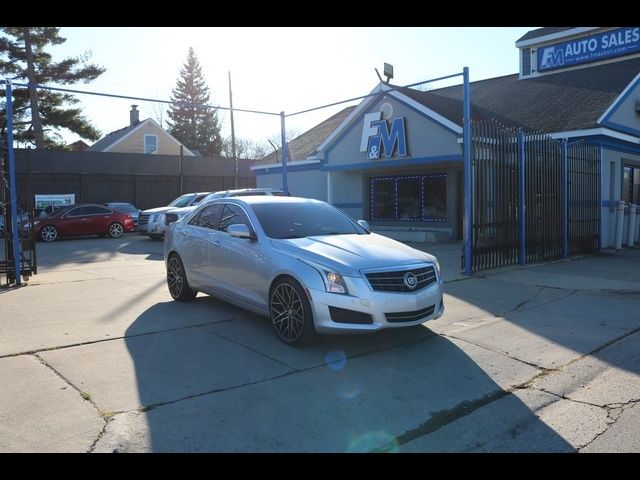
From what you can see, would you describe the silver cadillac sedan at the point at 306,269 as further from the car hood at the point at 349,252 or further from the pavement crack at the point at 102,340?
the pavement crack at the point at 102,340

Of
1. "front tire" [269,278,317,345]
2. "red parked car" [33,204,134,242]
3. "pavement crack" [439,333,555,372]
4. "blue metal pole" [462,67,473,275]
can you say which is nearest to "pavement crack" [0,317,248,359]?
"front tire" [269,278,317,345]

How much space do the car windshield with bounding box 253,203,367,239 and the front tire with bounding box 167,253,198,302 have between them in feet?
5.91

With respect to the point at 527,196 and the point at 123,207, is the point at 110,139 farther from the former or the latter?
the point at 527,196

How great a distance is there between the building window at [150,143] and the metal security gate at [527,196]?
3700cm

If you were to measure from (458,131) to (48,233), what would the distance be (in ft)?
48.9

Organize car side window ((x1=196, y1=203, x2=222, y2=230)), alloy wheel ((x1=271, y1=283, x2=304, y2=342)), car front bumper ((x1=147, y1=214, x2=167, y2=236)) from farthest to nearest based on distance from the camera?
car front bumper ((x1=147, y1=214, x2=167, y2=236)) → car side window ((x1=196, y1=203, x2=222, y2=230)) → alloy wheel ((x1=271, y1=283, x2=304, y2=342))

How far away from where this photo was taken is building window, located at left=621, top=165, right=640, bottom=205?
17000 mm

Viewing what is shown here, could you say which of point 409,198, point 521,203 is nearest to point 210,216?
point 521,203

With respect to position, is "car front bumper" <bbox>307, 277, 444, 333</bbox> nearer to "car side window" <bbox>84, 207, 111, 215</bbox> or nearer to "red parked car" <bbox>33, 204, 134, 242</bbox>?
→ "red parked car" <bbox>33, 204, 134, 242</bbox>

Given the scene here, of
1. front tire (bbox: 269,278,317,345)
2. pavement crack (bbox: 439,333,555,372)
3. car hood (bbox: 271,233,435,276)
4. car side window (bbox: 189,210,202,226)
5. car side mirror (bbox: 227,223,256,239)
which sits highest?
car side window (bbox: 189,210,202,226)

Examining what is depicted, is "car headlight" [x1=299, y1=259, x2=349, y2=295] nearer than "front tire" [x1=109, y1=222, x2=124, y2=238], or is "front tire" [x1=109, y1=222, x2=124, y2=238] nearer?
"car headlight" [x1=299, y1=259, x2=349, y2=295]

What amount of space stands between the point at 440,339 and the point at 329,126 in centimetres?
2055

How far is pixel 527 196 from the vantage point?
1191 cm
